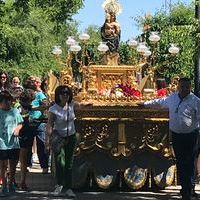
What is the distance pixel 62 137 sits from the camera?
373 inches

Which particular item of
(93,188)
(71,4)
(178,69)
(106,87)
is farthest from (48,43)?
(93,188)

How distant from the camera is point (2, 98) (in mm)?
9656

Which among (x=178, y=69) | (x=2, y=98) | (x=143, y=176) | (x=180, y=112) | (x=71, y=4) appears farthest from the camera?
(x=178, y=69)

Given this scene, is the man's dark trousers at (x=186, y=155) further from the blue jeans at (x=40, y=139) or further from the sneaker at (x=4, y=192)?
the blue jeans at (x=40, y=139)

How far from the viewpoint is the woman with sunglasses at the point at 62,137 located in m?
9.45

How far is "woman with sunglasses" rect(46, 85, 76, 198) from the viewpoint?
9.45 metres

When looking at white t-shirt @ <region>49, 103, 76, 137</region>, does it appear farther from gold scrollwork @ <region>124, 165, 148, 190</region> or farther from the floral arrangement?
the floral arrangement

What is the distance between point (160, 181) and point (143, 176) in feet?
0.93

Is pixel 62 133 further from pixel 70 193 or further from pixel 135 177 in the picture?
pixel 135 177

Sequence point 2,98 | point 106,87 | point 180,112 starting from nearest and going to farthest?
point 180,112 < point 2,98 < point 106,87

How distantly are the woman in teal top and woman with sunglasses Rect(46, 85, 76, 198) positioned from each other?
1.78 ft

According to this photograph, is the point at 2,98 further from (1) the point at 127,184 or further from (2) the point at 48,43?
(2) the point at 48,43

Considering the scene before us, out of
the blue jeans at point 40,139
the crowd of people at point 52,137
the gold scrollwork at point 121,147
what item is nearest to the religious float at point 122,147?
the gold scrollwork at point 121,147

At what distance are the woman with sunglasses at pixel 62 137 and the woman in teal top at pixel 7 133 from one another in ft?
1.78
